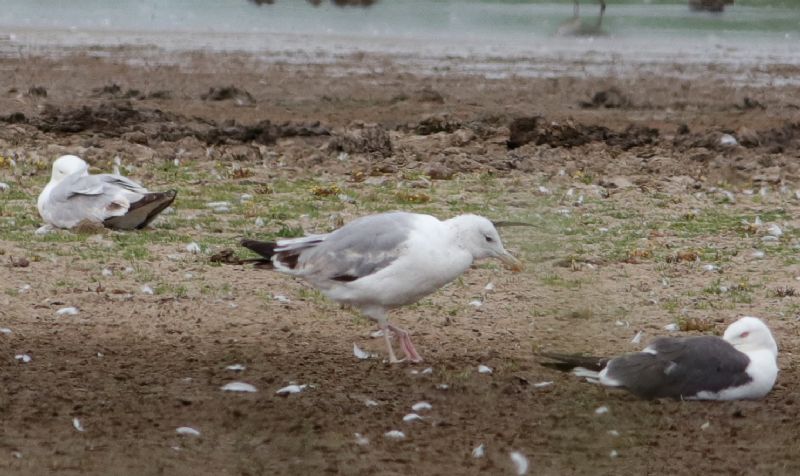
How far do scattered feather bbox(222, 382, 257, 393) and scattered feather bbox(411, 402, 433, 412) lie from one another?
2.73 ft

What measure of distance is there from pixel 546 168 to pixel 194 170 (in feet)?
11.7

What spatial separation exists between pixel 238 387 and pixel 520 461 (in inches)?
66.4

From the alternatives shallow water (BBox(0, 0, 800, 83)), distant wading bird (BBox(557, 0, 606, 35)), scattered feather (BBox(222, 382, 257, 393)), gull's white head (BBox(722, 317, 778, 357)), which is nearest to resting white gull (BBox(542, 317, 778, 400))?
gull's white head (BBox(722, 317, 778, 357))

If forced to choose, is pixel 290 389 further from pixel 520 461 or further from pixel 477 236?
pixel 520 461

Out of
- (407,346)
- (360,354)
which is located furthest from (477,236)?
(360,354)

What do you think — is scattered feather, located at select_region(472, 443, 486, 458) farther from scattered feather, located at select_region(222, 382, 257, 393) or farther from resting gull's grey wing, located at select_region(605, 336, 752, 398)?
scattered feather, located at select_region(222, 382, 257, 393)

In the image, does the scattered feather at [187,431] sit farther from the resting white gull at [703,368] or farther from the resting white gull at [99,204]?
the resting white gull at [99,204]

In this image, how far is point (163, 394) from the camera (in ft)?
22.5

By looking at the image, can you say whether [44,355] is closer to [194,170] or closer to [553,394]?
[553,394]

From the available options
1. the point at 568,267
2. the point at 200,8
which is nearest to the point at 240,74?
the point at 568,267

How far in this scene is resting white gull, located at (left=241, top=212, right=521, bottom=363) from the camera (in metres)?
7.11

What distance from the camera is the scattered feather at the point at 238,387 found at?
6.92 meters

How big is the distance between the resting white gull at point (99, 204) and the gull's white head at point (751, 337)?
16.5ft

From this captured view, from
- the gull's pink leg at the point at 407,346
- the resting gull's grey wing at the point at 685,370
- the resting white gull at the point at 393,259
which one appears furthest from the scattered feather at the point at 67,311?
the resting gull's grey wing at the point at 685,370
